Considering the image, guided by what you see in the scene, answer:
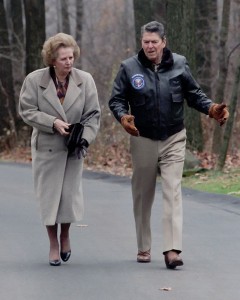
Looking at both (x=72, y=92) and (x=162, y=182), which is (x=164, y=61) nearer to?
(x=72, y=92)

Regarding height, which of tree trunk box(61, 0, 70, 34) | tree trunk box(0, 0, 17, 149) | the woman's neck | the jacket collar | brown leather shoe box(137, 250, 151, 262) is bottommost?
tree trunk box(61, 0, 70, 34)

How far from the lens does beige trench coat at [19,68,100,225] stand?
10945 mm

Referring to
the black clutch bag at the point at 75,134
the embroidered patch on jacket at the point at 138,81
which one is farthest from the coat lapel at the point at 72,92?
the embroidered patch on jacket at the point at 138,81

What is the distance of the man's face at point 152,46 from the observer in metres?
10.7

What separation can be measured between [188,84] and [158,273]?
1.66 m

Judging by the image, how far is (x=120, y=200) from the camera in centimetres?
1733

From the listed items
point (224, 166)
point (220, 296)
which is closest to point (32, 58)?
point (224, 166)

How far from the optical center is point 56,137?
10977 mm

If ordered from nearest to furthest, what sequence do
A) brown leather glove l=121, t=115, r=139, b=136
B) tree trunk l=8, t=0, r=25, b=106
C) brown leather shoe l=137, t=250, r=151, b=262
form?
brown leather glove l=121, t=115, r=139, b=136 < brown leather shoe l=137, t=250, r=151, b=262 < tree trunk l=8, t=0, r=25, b=106

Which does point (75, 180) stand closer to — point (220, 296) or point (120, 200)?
point (220, 296)

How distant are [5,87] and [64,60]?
81.1 feet

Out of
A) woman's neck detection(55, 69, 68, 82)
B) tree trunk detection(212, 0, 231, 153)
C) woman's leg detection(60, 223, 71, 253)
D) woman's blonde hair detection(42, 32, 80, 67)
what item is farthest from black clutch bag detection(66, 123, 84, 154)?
tree trunk detection(212, 0, 231, 153)

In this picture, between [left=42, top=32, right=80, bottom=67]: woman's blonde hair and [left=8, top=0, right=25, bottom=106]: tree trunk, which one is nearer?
[left=42, top=32, right=80, bottom=67]: woman's blonde hair

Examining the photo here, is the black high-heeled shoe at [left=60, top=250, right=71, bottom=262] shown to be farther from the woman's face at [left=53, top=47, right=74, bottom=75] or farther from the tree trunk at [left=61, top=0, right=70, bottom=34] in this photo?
the tree trunk at [left=61, top=0, right=70, bottom=34]
